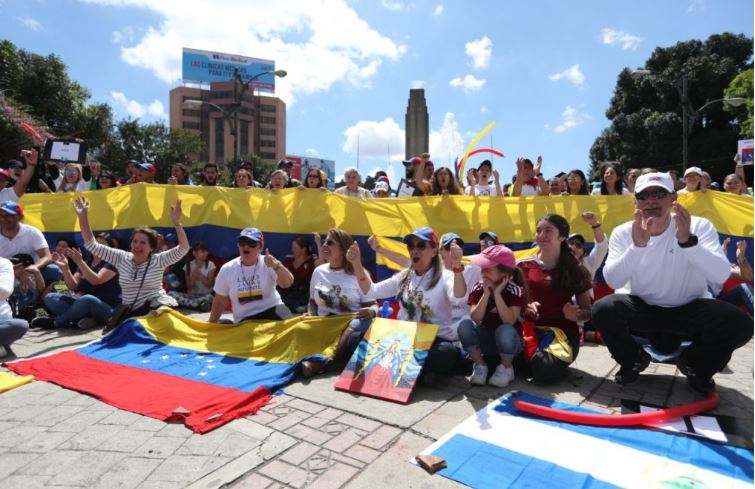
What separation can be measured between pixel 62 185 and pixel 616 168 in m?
9.53

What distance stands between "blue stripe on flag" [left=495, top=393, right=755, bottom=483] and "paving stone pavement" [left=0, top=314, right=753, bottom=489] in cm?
45

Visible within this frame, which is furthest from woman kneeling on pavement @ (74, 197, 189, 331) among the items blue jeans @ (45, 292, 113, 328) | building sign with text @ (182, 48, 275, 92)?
building sign with text @ (182, 48, 275, 92)

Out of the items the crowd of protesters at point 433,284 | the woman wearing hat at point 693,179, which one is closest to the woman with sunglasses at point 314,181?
the crowd of protesters at point 433,284

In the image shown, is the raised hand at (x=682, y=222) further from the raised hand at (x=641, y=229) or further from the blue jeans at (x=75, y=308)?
the blue jeans at (x=75, y=308)

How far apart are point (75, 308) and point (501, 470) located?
17.6ft

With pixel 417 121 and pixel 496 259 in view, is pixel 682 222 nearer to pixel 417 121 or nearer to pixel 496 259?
pixel 496 259

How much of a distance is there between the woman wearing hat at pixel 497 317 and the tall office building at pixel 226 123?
290 ft

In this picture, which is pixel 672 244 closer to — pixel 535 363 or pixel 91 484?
pixel 535 363

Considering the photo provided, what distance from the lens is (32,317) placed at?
604 cm

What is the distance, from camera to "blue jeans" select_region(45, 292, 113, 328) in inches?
227

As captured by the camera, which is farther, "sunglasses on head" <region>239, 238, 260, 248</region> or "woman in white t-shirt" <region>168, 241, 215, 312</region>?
"woman in white t-shirt" <region>168, 241, 215, 312</region>

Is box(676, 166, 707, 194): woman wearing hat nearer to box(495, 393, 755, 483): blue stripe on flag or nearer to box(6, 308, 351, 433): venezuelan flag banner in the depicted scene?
box(495, 393, 755, 483): blue stripe on flag

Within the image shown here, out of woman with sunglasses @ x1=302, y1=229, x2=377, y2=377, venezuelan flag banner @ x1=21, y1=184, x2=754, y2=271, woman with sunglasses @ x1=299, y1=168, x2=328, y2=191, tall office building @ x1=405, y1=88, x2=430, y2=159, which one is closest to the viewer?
woman with sunglasses @ x1=302, y1=229, x2=377, y2=377

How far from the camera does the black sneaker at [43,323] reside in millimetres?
5758
